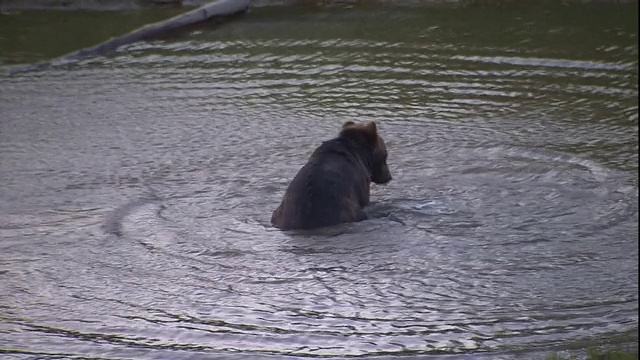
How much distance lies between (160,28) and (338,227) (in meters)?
8.86

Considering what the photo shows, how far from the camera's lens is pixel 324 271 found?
898cm

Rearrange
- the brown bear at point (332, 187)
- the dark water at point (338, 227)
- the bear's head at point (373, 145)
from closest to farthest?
the dark water at point (338, 227), the brown bear at point (332, 187), the bear's head at point (373, 145)

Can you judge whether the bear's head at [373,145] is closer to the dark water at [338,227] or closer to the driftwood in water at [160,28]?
the dark water at [338,227]

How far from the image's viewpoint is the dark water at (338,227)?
8.02 m

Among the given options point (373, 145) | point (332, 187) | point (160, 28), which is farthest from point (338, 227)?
point (160, 28)

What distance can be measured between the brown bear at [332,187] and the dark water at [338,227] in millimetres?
127

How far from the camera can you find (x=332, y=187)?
9.48 metres

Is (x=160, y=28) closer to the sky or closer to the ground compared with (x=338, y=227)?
closer to the sky

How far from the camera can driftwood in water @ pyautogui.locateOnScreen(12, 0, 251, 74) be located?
16844 mm

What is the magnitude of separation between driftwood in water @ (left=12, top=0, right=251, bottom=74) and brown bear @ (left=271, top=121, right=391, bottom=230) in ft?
24.6

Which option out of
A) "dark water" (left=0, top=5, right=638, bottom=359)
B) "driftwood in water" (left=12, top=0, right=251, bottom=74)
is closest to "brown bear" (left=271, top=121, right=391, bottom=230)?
"dark water" (left=0, top=5, right=638, bottom=359)

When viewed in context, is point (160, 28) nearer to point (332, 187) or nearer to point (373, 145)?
point (373, 145)

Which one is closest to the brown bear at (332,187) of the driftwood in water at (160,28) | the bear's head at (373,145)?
the bear's head at (373,145)

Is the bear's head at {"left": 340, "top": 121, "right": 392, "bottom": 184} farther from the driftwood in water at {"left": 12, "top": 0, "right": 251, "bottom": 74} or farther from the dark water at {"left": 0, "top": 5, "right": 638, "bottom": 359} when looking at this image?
the driftwood in water at {"left": 12, "top": 0, "right": 251, "bottom": 74}
